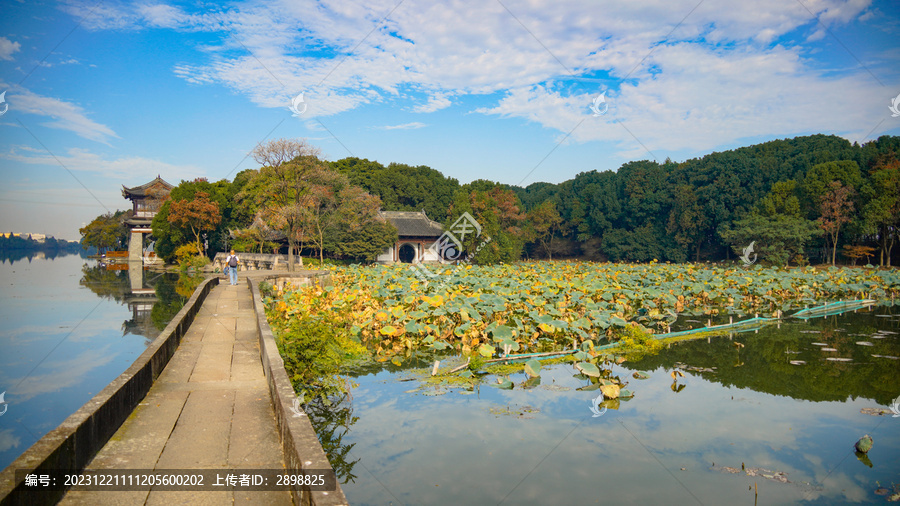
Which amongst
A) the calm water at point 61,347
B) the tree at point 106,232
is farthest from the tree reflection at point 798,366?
the tree at point 106,232

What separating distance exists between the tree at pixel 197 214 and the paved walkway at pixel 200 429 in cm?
2742

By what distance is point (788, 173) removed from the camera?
1149 inches

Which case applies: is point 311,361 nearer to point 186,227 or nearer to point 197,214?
point 197,214

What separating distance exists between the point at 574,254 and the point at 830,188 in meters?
17.6

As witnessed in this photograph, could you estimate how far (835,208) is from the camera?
24.6 m

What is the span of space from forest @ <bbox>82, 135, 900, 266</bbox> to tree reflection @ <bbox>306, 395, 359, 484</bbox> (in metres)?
18.3

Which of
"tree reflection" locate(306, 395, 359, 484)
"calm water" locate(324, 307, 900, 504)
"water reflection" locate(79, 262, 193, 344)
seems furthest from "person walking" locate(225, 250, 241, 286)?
"tree reflection" locate(306, 395, 359, 484)

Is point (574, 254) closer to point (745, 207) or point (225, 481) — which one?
point (745, 207)

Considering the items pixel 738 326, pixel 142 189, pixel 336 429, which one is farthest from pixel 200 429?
pixel 142 189

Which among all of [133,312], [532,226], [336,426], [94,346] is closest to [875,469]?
[336,426]

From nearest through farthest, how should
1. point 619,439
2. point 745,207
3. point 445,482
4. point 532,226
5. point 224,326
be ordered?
point 445,482 < point 619,439 < point 224,326 < point 745,207 < point 532,226

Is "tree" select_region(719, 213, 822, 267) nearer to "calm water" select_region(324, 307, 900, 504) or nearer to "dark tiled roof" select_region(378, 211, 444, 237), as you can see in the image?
"dark tiled roof" select_region(378, 211, 444, 237)

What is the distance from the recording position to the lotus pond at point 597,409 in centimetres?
428

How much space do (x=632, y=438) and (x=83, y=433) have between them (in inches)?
179
